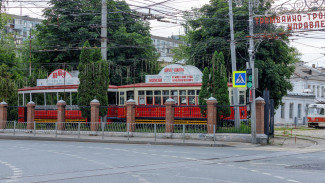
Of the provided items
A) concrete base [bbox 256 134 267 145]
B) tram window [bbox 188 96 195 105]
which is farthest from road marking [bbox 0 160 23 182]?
tram window [bbox 188 96 195 105]

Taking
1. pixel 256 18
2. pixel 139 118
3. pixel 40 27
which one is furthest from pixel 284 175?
pixel 40 27

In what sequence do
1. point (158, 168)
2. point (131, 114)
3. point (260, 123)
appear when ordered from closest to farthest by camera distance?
point (158, 168) < point (260, 123) < point (131, 114)

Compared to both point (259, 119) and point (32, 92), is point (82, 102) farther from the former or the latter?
point (259, 119)

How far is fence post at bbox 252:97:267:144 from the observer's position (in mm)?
25406

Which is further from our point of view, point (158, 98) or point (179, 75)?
point (158, 98)

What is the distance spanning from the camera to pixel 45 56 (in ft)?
163

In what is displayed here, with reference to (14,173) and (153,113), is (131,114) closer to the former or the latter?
(153,113)

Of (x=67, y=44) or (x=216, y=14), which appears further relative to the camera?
A: (x=67, y=44)

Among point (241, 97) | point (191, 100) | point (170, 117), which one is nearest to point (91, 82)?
point (191, 100)

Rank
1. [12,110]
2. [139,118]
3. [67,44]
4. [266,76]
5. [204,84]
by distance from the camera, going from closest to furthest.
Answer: [204,84] → [139,118] → [12,110] → [266,76] → [67,44]

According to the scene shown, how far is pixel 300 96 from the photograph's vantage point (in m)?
64.3

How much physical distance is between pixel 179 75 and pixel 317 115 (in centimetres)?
2475

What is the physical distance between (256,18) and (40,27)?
2909cm

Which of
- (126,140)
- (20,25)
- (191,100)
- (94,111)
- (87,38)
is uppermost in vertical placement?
(20,25)
